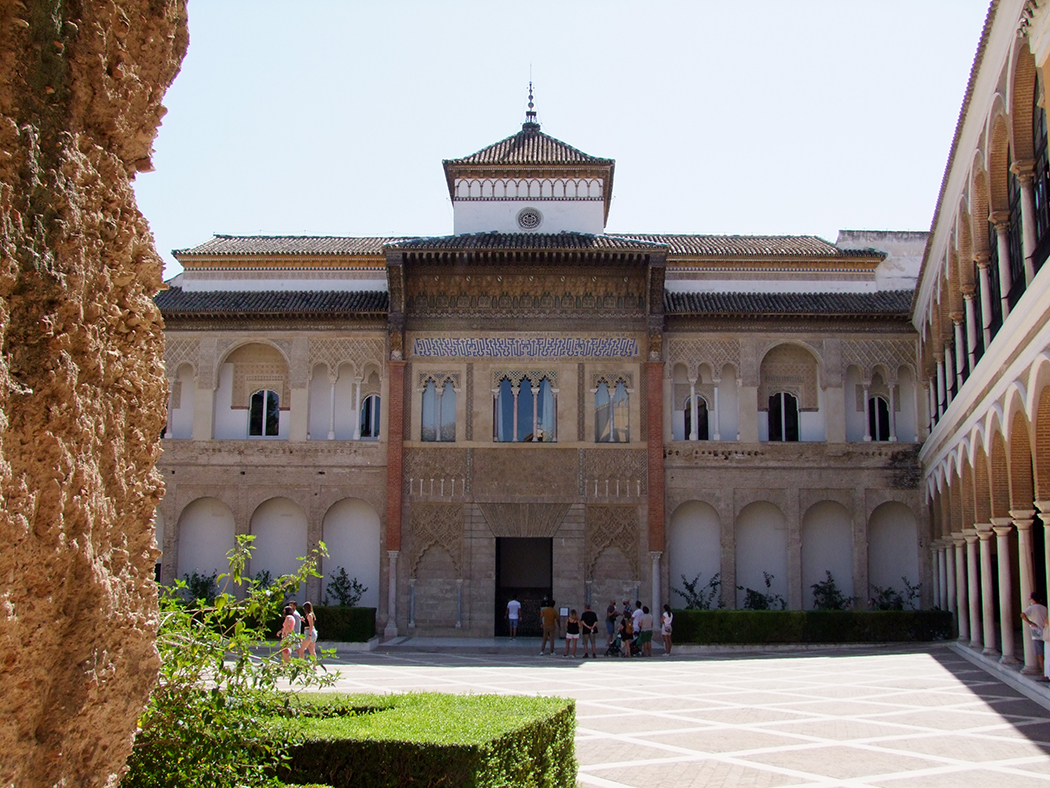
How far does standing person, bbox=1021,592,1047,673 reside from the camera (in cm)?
1466

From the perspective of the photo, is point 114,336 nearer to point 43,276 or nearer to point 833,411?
point 43,276

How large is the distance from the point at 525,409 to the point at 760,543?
22.8 ft

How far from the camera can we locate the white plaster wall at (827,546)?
2559 cm

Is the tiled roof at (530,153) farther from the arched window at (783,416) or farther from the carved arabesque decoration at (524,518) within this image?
the carved arabesque decoration at (524,518)

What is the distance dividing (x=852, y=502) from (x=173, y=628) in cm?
2245

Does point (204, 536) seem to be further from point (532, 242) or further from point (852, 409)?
point (852, 409)

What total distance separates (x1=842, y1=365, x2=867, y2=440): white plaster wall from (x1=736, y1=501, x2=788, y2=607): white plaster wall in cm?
289

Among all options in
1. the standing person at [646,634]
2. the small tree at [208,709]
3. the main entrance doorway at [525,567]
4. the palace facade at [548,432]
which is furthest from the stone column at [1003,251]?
the main entrance doorway at [525,567]

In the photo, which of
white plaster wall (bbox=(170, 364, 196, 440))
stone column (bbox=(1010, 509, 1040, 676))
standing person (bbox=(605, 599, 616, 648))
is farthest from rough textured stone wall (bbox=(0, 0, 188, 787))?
white plaster wall (bbox=(170, 364, 196, 440))

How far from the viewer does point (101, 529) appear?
11.7ft

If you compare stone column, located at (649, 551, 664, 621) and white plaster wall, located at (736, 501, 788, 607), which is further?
white plaster wall, located at (736, 501, 788, 607)

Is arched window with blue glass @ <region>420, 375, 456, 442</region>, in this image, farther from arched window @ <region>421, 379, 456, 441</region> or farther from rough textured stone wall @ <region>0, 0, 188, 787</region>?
rough textured stone wall @ <region>0, 0, 188, 787</region>

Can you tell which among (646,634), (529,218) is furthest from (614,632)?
(529,218)

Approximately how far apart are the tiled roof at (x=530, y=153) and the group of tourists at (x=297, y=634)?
51.3 feet
